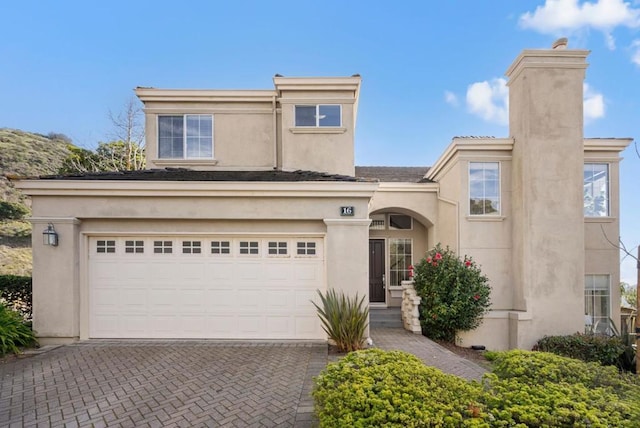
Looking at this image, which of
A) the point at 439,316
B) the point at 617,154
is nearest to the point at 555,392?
the point at 439,316

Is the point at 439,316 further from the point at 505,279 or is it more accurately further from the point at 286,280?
the point at 286,280

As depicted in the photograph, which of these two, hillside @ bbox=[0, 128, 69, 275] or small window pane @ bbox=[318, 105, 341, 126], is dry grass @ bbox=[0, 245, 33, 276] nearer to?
hillside @ bbox=[0, 128, 69, 275]

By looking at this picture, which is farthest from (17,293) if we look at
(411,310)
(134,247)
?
(411,310)

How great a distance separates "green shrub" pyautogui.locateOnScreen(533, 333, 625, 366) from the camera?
814 cm

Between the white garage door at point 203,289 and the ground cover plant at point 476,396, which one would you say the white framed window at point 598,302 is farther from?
the white garage door at point 203,289

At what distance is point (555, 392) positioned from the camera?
10.9 ft

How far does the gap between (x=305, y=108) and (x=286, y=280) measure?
6088 mm

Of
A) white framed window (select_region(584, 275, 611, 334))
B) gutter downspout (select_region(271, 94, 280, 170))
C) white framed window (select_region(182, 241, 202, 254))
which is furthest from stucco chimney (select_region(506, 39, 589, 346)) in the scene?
white framed window (select_region(182, 241, 202, 254))

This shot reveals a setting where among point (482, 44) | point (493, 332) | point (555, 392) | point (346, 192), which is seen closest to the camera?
point (555, 392)

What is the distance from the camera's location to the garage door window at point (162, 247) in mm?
7656

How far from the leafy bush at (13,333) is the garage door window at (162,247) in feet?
10.7

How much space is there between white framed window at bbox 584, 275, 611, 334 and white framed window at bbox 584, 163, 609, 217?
2.29 m

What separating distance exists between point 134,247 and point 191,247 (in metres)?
1.44

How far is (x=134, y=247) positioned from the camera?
767 cm
